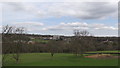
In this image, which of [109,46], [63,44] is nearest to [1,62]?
[63,44]

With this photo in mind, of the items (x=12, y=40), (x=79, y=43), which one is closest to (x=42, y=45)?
(x=79, y=43)

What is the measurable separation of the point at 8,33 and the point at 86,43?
32092mm

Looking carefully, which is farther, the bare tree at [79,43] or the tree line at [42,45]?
the bare tree at [79,43]

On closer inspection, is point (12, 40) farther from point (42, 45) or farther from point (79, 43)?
point (42, 45)

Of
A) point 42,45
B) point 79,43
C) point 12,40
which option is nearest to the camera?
point 12,40

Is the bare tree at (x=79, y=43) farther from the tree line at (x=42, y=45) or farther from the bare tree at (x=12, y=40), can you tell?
the bare tree at (x=12, y=40)

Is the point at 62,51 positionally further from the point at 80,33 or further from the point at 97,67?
the point at 97,67

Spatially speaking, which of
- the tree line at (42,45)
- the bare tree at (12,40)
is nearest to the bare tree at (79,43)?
the tree line at (42,45)

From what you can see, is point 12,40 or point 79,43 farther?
point 79,43

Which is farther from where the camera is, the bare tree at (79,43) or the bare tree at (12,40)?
the bare tree at (79,43)

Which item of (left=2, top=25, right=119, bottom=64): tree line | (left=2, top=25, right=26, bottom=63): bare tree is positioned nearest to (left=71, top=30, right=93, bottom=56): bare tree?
(left=2, top=25, right=119, bottom=64): tree line

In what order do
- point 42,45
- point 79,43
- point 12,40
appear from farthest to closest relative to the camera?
1. point 42,45
2. point 79,43
3. point 12,40

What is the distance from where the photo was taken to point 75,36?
57812 mm

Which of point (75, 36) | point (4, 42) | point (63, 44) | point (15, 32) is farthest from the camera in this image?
point (63, 44)
